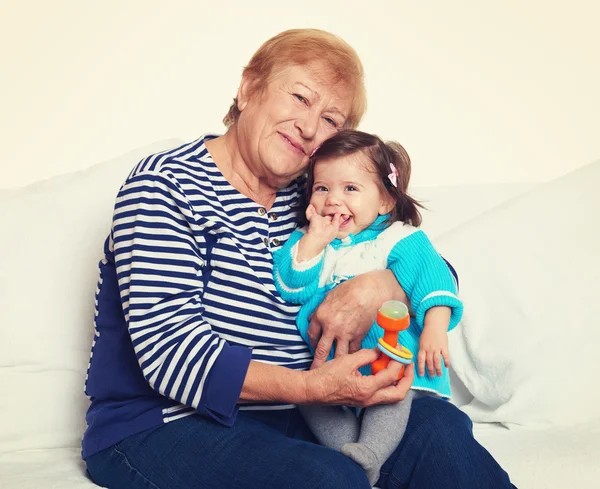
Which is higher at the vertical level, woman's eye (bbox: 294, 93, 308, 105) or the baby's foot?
woman's eye (bbox: 294, 93, 308, 105)

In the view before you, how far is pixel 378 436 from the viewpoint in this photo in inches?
62.5

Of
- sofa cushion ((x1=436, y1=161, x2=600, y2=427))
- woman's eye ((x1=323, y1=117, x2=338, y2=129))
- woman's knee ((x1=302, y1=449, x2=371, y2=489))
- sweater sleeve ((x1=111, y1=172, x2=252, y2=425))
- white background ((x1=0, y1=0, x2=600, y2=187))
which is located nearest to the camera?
woman's knee ((x1=302, y1=449, x2=371, y2=489))

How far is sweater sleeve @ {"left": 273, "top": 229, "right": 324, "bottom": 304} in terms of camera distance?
1718 millimetres

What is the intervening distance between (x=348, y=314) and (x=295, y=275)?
0.49 ft

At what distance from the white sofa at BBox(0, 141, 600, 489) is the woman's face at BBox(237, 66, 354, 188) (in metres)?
0.58

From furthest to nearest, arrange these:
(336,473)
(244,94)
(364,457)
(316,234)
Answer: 1. (244,94)
2. (316,234)
3. (364,457)
4. (336,473)

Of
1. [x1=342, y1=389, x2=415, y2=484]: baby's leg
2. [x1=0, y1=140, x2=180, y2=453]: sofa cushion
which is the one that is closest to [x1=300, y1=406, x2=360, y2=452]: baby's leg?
[x1=342, y1=389, x2=415, y2=484]: baby's leg

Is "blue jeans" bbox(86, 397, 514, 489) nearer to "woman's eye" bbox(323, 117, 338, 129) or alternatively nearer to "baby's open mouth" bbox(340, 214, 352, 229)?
Answer: "baby's open mouth" bbox(340, 214, 352, 229)

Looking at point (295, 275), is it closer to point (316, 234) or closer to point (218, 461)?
point (316, 234)

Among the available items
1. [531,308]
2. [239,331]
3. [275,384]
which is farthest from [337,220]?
[531,308]

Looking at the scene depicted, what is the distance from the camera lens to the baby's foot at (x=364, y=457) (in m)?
1.52

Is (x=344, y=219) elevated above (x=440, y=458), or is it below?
above

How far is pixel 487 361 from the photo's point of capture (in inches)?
85.5

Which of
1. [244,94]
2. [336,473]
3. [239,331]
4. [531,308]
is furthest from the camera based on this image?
[531,308]
